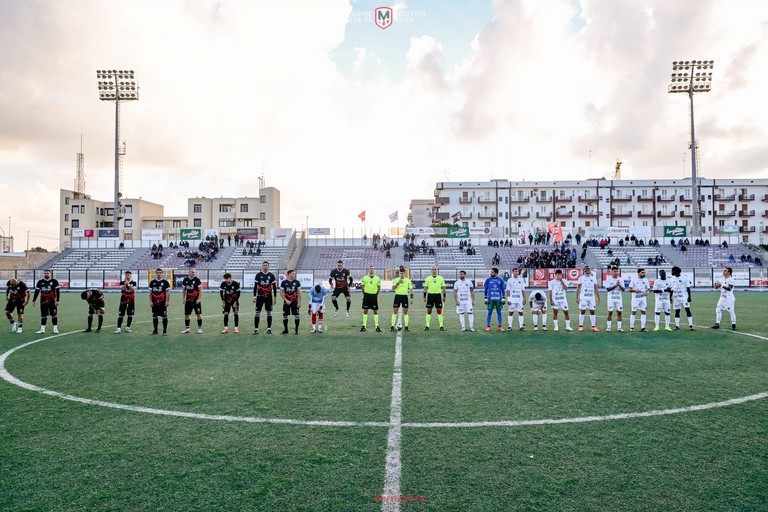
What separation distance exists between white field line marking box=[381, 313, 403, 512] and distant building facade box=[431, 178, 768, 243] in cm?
7685

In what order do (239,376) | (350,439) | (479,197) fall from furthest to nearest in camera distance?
1. (479,197)
2. (239,376)
3. (350,439)

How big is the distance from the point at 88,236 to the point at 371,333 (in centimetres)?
5794

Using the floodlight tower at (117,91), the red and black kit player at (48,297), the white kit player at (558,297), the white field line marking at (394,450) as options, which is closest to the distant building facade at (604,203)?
the floodlight tower at (117,91)

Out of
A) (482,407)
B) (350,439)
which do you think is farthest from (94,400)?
(482,407)

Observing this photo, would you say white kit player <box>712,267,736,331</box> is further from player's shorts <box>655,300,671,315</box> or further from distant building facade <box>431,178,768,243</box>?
distant building facade <box>431,178,768,243</box>

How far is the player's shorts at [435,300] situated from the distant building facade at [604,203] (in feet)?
225

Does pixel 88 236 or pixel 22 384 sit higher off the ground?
pixel 88 236

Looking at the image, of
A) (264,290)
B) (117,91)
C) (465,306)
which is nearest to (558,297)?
(465,306)

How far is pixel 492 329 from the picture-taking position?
16.1m

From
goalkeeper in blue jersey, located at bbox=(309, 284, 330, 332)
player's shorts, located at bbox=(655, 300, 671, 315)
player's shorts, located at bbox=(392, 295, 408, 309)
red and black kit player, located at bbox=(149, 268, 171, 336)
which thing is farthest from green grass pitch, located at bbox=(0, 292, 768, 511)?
player's shorts, located at bbox=(655, 300, 671, 315)

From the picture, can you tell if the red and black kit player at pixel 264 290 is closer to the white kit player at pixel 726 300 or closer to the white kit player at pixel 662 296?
the white kit player at pixel 662 296

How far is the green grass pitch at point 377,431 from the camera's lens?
4.39 m

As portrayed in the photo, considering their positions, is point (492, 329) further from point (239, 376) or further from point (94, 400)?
point (94, 400)

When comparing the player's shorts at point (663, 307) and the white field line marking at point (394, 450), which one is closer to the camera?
the white field line marking at point (394, 450)
